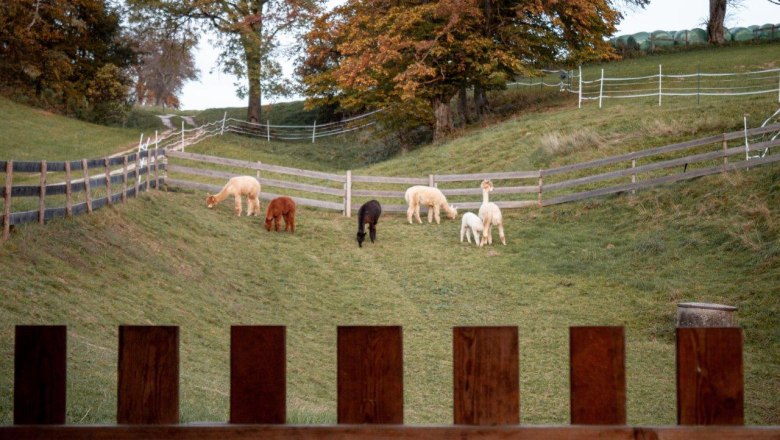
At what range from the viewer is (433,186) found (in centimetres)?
2409

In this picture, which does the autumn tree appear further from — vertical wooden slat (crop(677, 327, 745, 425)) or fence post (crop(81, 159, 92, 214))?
vertical wooden slat (crop(677, 327, 745, 425))

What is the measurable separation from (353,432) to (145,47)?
5613cm

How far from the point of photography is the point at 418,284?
16828mm

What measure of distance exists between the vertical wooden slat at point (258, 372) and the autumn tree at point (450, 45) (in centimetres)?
3076

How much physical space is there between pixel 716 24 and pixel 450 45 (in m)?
22.0

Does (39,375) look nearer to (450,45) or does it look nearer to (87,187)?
(87,187)

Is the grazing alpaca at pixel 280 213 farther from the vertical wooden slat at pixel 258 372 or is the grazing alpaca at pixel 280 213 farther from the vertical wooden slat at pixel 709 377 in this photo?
the vertical wooden slat at pixel 709 377

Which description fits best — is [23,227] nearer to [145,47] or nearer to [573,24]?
[573,24]

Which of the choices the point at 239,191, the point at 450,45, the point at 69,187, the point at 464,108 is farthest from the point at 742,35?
the point at 69,187

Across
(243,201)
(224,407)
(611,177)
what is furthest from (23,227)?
(611,177)

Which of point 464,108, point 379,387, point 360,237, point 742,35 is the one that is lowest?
point 360,237

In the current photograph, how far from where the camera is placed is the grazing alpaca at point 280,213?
816 inches

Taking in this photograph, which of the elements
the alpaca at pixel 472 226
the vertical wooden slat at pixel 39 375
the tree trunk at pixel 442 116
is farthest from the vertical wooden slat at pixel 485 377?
the tree trunk at pixel 442 116

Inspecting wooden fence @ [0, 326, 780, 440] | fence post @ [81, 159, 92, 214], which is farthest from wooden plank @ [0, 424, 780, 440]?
fence post @ [81, 159, 92, 214]
